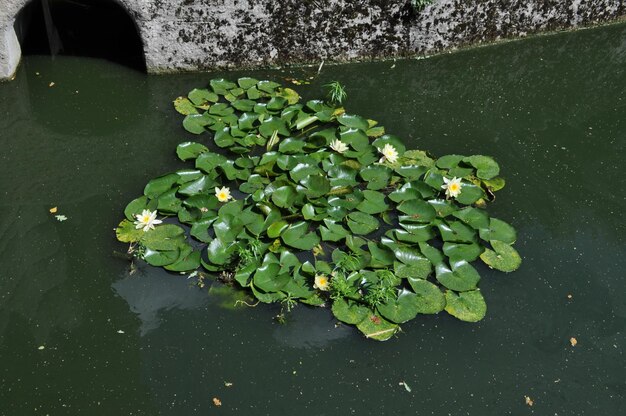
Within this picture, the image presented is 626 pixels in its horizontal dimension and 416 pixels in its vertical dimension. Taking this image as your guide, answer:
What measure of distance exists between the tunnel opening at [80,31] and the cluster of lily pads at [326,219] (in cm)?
136

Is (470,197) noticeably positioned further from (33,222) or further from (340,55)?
(33,222)

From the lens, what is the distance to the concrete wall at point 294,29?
5.32m

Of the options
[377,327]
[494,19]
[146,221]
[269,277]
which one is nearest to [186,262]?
[146,221]

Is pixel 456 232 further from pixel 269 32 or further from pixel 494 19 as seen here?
pixel 494 19

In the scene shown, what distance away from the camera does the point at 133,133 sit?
504 cm

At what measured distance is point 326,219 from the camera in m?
4.24

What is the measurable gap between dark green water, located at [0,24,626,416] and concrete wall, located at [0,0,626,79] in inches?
7.4

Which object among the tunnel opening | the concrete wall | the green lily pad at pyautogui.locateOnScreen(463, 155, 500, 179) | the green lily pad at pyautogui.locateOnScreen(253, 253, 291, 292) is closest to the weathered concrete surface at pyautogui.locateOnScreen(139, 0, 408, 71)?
the concrete wall

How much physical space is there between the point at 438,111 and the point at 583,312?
207cm

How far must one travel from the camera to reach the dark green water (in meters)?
3.54

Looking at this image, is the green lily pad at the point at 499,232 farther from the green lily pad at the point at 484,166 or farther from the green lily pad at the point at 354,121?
the green lily pad at the point at 354,121

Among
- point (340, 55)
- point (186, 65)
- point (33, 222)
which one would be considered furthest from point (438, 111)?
point (33, 222)

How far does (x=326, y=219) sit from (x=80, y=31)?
10.6 ft

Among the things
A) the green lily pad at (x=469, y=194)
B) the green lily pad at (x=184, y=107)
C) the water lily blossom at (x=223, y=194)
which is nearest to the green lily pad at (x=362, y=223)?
the green lily pad at (x=469, y=194)
